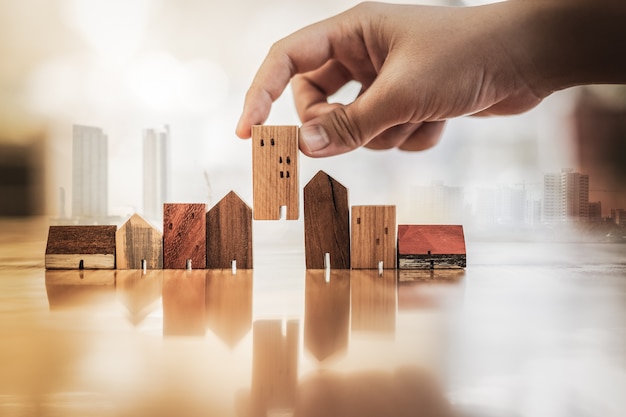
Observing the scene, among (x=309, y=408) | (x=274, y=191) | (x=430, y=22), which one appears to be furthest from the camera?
(x=274, y=191)

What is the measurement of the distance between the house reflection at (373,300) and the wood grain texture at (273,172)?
21 cm

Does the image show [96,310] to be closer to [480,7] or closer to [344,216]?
[344,216]

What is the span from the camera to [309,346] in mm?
591

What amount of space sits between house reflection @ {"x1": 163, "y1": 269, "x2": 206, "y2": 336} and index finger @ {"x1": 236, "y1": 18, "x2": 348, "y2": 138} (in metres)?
0.34

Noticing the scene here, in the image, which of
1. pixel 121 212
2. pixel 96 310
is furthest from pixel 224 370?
pixel 121 212

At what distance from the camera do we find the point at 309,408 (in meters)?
0.39

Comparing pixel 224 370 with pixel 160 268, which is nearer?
pixel 224 370

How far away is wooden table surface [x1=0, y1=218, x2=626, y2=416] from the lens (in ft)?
1.36

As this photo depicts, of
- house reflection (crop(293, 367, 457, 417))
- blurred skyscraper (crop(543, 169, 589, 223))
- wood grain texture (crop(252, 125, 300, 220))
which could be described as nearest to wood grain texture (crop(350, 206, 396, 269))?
wood grain texture (crop(252, 125, 300, 220))

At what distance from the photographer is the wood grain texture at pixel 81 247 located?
138 cm

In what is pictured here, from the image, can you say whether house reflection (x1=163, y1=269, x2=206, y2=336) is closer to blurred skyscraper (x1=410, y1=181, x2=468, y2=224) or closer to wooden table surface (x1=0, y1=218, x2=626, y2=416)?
wooden table surface (x1=0, y1=218, x2=626, y2=416)

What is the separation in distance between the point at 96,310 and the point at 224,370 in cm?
43

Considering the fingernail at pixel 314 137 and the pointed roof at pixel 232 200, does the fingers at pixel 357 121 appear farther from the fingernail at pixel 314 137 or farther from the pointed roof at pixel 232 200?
the pointed roof at pixel 232 200

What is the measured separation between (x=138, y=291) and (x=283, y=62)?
580 millimetres
